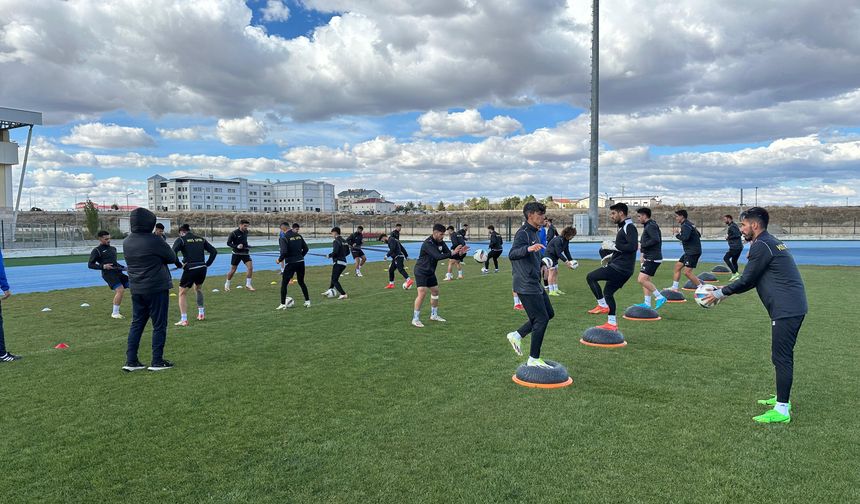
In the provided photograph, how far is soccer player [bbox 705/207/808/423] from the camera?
4.96 meters

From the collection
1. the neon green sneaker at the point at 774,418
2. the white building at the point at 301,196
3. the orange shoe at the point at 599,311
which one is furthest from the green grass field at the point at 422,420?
the white building at the point at 301,196

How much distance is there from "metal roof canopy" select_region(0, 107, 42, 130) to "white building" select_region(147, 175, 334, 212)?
3763 inches

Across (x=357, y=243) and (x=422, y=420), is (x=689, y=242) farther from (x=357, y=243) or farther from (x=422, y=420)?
(x=357, y=243)

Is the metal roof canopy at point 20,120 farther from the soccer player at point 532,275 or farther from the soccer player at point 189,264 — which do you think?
the soccer player at point 532,275

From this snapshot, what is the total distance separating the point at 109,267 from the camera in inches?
437

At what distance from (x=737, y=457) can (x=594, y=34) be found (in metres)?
39.2

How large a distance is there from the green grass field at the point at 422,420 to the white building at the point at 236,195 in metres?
138

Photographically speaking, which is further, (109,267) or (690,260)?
(690,260)

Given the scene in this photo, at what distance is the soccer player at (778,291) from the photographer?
4.96 m

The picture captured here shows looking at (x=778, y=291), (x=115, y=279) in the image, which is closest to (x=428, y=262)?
(x=778, y=291)

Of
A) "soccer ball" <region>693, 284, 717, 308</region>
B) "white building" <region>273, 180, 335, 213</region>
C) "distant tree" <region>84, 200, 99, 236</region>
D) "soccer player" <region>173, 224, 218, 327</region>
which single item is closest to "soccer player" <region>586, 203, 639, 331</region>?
"soccer ball" <region>693, 284, 717, 308</region>

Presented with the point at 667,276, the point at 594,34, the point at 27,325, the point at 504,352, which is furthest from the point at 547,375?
the point at 594,34

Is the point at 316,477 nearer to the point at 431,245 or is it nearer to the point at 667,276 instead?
the point at 431,245

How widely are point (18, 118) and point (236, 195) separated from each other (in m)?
106
